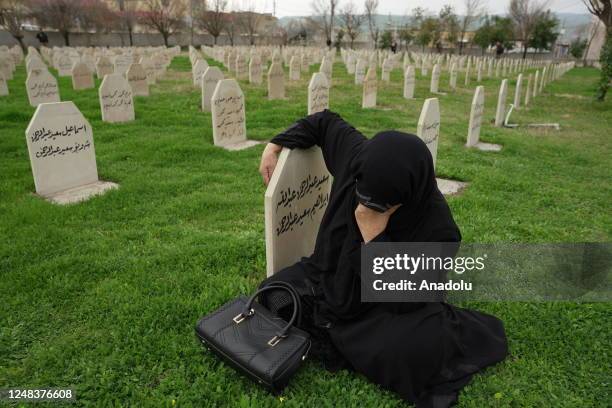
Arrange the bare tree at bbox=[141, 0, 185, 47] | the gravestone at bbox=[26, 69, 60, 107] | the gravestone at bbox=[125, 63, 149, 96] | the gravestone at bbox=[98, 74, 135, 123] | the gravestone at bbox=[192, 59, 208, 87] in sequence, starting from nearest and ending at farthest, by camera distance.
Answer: the gravestone at bbox=[98, 74, 135, 123]
the gravestone at bbox=[26, 69, 60, 107]
the gravestone at bbox=[125, 63, 149, 96]
the gravestone at bbox=[192, 59, 208, 87]
the bare tree at bbox=[141, 0, 185, 47]

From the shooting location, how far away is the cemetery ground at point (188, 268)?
2137mm

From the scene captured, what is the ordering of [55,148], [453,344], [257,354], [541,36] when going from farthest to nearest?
[541,36], [55,148], [453,344], [257,354]

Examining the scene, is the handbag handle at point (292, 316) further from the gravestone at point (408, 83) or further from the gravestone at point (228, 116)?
the gravestone at point (408, 83)

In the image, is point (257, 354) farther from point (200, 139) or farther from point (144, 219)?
point (200, 139)

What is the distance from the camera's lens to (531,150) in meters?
7.24

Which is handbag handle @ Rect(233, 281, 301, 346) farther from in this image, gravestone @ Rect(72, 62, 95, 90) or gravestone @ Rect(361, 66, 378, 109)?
gravestone @ Rect(72, 62, 95, 90)

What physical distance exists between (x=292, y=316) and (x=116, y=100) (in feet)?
23.3

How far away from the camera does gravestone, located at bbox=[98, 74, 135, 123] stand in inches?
297

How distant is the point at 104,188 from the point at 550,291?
444cm

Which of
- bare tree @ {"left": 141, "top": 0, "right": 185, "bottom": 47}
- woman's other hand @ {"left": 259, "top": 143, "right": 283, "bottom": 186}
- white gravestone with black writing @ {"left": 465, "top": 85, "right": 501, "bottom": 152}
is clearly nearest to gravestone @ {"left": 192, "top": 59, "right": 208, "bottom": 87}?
white gravestone with black writing @ {"left": 465, "top": 85, "right": 501, "bottom": 152}

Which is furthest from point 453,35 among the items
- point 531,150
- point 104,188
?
point 104,188

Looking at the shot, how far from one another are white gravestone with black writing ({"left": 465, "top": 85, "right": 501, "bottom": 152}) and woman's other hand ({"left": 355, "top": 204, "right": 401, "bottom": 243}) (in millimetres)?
5696

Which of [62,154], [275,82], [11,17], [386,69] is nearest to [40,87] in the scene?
[275,82]

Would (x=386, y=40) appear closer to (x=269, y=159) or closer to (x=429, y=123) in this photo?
(x=429, y=123)
